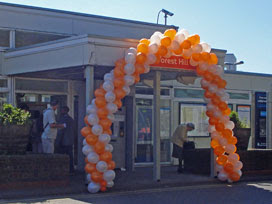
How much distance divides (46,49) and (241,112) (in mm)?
9311

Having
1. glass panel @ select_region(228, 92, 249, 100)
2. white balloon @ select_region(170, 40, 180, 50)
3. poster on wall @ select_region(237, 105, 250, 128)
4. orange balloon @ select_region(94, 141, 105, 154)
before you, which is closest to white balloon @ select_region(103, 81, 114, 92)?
orange balloon @ select_region(94, 141, 105, 154)

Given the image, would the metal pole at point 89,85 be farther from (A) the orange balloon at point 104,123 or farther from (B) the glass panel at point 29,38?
(B) the glass panel at point 29,38

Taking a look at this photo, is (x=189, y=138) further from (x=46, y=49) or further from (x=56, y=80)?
(x=46, y=49)

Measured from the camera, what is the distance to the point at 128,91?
11344 millimetres

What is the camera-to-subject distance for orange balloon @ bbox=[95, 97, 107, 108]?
35.8ft

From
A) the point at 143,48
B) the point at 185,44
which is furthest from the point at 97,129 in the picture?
the point at 185,44

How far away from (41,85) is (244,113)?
27.8 ft

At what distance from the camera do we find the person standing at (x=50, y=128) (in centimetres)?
1253

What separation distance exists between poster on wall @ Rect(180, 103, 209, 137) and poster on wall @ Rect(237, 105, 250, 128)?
1803 mm

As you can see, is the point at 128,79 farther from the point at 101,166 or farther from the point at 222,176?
the point at 222,176

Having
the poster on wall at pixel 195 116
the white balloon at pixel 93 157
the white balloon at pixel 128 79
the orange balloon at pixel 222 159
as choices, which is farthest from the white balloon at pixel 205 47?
the poster on wall at pixel 195 116

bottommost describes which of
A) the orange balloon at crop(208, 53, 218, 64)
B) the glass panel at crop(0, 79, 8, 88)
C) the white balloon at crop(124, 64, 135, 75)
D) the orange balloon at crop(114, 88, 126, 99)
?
the orange balloon at crop(114, 88, 126, 99)

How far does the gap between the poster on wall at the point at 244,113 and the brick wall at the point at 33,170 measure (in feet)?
31.7

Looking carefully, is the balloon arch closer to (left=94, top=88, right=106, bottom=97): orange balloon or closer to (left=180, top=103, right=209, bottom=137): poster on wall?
(left=94, top=88, right=106, bottom=97): orange balloon
